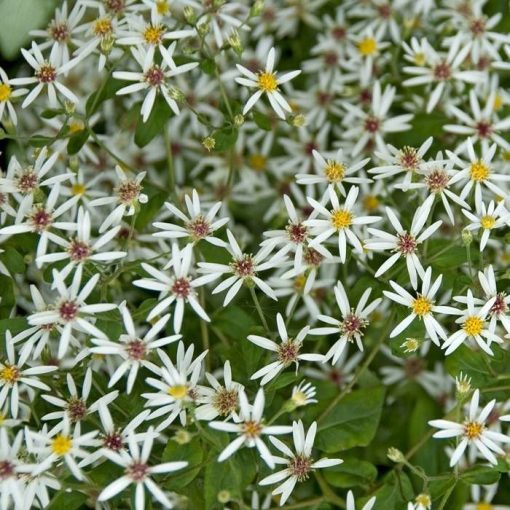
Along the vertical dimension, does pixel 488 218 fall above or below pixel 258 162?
above

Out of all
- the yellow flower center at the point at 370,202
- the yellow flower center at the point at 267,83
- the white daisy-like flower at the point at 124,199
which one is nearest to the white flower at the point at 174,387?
the white daisy-like flower at the point at 124,199

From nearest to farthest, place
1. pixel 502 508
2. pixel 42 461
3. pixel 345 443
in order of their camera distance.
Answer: pixel 42 461 < pixel 345 443 < pixel 502 508

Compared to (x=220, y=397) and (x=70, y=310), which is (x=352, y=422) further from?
(x=70, y=310)

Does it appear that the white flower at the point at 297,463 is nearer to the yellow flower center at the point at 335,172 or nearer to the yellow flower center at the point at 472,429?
the yellow flower center at the point at 472,429

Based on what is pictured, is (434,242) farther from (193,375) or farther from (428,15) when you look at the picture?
(428,15)

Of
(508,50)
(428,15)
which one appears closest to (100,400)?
(508,50)

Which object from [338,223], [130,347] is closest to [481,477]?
[338,223]
